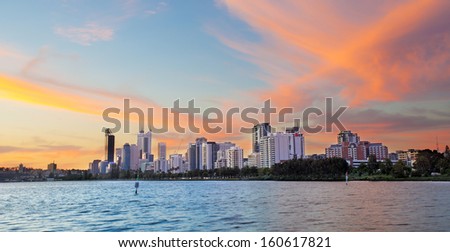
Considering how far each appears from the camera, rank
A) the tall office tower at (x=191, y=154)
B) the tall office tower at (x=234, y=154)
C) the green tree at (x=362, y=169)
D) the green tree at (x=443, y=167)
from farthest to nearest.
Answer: the green tree at (x=362, y=169), the green tree at (x=443, y=167), the tall office tower at (x=234, y=154), the tall office tower at (x=191, y=154)

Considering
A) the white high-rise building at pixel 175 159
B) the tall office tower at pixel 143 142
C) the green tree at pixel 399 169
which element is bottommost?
the green tree at pixel 399 169

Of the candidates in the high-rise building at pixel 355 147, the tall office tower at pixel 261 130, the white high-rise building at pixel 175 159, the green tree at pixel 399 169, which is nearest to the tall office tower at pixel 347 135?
the high-rise building at pixel 355 147

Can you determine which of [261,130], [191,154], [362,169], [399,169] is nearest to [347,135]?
[261,130]

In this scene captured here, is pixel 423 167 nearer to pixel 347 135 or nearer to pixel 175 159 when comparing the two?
pixel 175 159

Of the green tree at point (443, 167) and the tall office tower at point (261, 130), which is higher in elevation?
the tall office tower at point (261, 130)

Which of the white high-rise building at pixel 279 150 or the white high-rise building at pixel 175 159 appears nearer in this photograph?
the white high-rise building at pixel 175 159

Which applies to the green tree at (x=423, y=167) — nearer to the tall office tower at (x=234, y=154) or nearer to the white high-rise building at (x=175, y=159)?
the tall office tower at (x=234, y=154)

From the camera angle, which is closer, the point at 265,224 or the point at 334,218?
the point at 265,224

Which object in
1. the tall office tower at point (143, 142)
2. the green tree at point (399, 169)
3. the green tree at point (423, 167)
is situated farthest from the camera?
the green tree at point (399, 169)

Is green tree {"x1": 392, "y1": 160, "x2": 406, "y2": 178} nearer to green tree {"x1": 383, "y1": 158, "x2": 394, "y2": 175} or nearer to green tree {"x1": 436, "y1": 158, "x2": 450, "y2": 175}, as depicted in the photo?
green tree {"x1": 383, "y1": 158, "x2": 394, "y2": 175}
